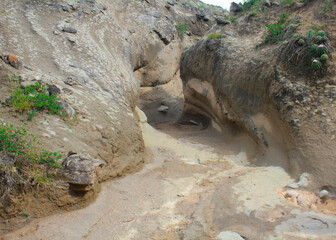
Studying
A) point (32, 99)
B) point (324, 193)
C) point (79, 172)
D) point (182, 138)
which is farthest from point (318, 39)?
point (32, 99)

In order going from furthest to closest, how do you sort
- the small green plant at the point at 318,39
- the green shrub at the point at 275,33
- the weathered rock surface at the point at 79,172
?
the green shrub at the point at 275,33 → the small green plant at the point at 318,39 → the weathered rock surface at the point at 79,172

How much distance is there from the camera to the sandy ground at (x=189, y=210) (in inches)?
98.4

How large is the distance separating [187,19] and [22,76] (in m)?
10.8

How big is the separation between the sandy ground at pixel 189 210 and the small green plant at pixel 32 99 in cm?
118

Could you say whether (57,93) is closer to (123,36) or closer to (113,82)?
(113,82)

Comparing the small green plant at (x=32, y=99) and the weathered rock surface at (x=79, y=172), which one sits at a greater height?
the small green plant at (x=32, y=99)

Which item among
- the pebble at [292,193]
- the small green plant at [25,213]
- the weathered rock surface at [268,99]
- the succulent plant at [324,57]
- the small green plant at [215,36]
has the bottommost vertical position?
the small green plant at [25,213]

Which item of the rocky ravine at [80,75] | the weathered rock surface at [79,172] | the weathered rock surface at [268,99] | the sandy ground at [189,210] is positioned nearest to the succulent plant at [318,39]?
the weathered rock surface at [268,99]

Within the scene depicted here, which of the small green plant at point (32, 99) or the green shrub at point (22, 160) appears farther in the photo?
the small green plant at point (32, 99)

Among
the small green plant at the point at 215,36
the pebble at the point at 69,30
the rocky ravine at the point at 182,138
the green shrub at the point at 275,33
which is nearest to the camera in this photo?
the rocky ravine at the point at 182,138

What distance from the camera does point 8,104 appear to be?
11.1 feet

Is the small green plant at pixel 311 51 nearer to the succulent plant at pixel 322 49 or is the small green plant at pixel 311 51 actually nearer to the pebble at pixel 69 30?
the succulent plant at pixel 322 49

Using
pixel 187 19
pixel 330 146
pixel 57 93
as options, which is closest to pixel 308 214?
pixel 330 146

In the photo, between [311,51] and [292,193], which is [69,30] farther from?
[292,193]
